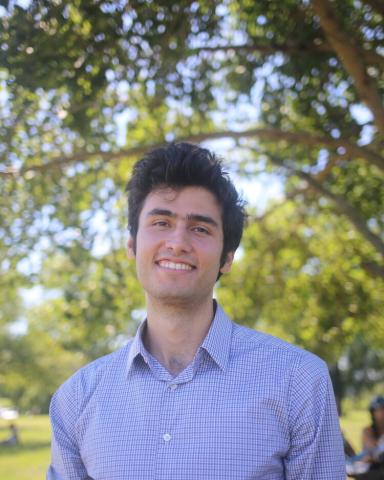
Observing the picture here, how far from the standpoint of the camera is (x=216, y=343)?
2600 millimetres

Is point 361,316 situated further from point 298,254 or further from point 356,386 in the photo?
point 356,386

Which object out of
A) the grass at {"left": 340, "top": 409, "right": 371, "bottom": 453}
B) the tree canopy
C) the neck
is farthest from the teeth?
the grass at {"left": 340, "top": 409, "right": 371, "bottom": 453}

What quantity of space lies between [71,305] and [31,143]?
264 centimetres

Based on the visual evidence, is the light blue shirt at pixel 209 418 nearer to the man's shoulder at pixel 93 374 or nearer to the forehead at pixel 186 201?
the man's shoulder at pixel 93 374

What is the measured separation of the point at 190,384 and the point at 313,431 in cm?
51

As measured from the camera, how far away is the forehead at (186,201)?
2777mm

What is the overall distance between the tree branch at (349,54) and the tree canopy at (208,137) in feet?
0.04

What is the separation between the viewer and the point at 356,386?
41938 mm

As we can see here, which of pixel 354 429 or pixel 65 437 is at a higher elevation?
pixel 65 437

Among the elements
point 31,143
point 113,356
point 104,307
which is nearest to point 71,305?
point 104,307

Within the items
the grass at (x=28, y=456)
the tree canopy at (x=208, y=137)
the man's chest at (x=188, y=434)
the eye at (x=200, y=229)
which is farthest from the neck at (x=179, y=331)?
the grass at (x=28, y=456)

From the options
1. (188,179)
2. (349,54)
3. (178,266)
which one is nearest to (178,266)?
(178,266)

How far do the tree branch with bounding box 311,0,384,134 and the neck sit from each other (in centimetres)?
371

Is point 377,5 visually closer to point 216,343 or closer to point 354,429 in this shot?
point 216,343
